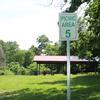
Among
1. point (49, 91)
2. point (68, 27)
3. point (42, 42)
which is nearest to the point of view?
point (68, 27)

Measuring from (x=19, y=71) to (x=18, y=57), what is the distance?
40.7 m

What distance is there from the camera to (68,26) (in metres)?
12.0

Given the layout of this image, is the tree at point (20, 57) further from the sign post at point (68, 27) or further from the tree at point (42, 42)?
the sign post at point (68, 27)

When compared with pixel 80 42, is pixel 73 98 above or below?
below

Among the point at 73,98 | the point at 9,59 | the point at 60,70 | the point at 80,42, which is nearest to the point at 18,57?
the point at 9,59

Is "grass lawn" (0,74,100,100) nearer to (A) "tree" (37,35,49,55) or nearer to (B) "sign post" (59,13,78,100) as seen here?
(B) "sign post" (59,13,78,100)

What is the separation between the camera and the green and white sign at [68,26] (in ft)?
39.2

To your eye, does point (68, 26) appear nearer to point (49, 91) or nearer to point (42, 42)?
point (49, 91)

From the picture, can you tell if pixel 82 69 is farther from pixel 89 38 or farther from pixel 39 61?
pixel 89 38

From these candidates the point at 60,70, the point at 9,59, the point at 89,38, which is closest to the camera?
the point at 89,38

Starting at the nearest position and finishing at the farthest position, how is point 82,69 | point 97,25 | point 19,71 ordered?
point 97,25
point 82,69
point 19,71

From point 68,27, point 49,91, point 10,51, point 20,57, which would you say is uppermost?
point 10,51

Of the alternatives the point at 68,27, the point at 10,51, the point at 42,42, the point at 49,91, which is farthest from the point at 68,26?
the point at 10,51

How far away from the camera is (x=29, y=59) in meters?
125
